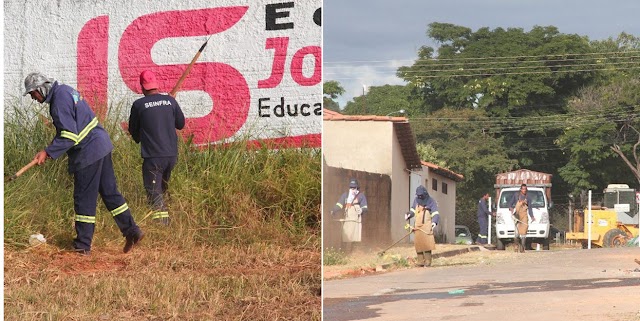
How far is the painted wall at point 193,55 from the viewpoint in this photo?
20.0 ft

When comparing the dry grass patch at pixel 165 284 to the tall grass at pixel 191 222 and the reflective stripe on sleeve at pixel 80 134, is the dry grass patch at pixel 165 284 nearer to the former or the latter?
the tall grass at pixel 191 222

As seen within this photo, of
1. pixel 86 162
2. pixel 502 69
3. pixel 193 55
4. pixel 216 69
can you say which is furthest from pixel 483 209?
pixel 193 55

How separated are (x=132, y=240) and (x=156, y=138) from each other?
0.52 metres

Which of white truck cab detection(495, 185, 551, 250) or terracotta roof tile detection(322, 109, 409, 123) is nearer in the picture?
Result: terracotta roof tile detection(322, 109, 409, 123)

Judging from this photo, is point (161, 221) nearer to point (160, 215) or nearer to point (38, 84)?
point (160, 215)

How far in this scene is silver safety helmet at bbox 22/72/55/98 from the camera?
4.57 meters

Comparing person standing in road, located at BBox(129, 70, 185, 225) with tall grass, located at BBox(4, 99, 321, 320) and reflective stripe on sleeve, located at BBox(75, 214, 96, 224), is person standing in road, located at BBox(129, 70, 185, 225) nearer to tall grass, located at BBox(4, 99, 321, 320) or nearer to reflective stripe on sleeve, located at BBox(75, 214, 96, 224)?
tall grass, located at BBox(4, 99, 321, 320)

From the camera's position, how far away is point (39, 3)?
23.3ft

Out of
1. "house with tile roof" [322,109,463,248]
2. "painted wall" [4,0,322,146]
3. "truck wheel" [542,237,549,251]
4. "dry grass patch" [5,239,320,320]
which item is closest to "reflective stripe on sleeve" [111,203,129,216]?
"dry grass patch" [5,239,320,320]

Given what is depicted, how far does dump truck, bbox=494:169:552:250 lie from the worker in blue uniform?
210 centimetres

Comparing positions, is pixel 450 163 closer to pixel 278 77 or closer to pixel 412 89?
pixel 412 89

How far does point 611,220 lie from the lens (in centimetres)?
323

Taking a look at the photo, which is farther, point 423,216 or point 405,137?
point 423,216

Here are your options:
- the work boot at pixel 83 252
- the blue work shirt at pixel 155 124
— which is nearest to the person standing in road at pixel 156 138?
the blue work shirt at pixel 155 124
